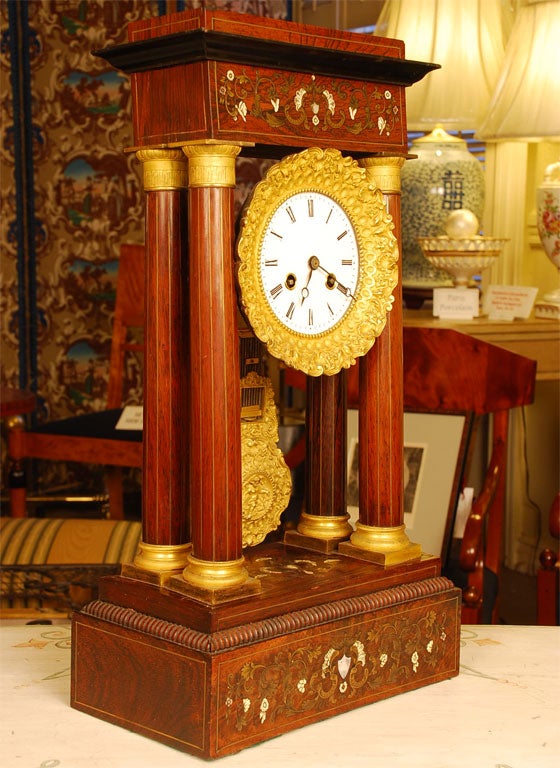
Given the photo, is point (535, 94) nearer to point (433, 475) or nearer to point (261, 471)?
point (433, 475)

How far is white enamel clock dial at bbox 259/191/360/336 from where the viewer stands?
129 centimetres

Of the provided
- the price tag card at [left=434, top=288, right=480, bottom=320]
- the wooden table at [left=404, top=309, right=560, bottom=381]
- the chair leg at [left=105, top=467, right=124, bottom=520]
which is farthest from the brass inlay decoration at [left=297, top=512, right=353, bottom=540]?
the chair leg at [left=105, top=467, right=124, bottom=520]

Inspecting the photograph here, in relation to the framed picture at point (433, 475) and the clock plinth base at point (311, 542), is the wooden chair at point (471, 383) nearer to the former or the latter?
the framed picture at point (433, 475)

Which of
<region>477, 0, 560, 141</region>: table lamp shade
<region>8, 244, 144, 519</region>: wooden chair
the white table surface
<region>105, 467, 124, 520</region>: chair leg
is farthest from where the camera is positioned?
<region>105, 467, 124, 520</region>: chair leg

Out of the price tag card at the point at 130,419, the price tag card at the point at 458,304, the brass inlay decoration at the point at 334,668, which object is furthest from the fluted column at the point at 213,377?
the price tag card at the point at 130,419

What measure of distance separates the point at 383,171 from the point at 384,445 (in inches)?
13.4

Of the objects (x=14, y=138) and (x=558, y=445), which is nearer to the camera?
(x=558, y=445)

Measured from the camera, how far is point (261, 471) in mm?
1411

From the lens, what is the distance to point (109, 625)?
1302 mm

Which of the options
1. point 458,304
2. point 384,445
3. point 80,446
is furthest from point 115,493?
point 384,445

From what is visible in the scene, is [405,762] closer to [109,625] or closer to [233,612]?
[233,612]

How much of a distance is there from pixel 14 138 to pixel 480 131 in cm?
241

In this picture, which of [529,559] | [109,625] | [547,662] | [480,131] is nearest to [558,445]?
[529,559]

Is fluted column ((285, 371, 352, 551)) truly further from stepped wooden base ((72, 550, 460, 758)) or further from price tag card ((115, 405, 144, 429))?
price tag card ((115, 405, 144, 429))
